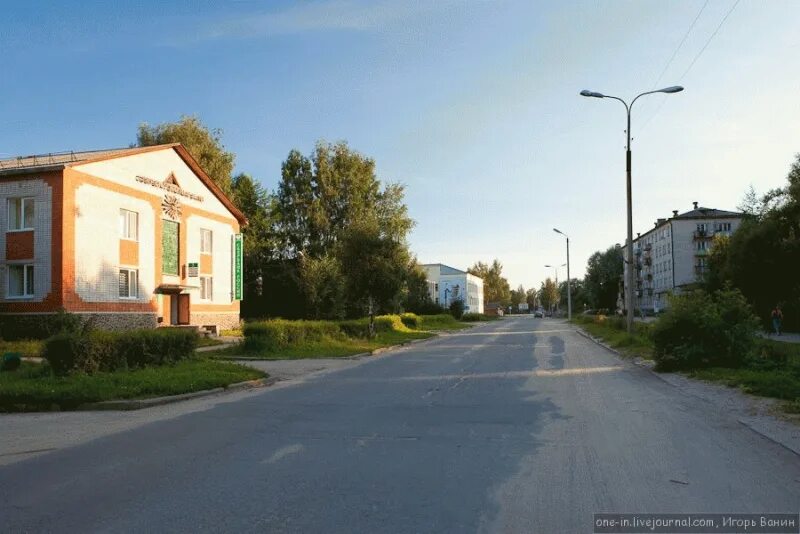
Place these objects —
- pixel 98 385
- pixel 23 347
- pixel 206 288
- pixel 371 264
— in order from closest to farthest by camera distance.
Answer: pixel 98 385
pixel 23 347
pixel 371 264
pixel 206 288

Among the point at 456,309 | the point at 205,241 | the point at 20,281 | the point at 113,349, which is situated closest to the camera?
the point at 113,349

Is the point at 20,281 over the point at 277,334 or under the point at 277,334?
over

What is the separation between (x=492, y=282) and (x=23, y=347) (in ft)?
457

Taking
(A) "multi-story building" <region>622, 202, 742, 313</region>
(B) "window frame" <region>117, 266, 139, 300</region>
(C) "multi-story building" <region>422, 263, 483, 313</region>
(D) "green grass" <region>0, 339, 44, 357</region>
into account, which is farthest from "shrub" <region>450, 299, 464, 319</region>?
(D) "green grass" <region>0, 339, 44, 357</region>

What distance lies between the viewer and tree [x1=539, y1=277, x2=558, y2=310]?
507 feet

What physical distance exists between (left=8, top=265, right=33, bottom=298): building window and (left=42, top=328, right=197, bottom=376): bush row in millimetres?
14674

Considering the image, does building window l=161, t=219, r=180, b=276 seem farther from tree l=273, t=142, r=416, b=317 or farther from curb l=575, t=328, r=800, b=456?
curb l=575, t=328, r=800, b=456

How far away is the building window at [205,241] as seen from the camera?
3894 cm

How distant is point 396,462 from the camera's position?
700 centimetres

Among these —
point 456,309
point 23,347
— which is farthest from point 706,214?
point 23,347

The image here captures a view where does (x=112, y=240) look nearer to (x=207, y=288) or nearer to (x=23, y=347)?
(x=23, y=347)

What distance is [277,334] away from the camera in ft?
78.4

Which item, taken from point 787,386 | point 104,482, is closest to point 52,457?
point 104,482

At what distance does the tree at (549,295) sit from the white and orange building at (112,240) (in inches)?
4758
